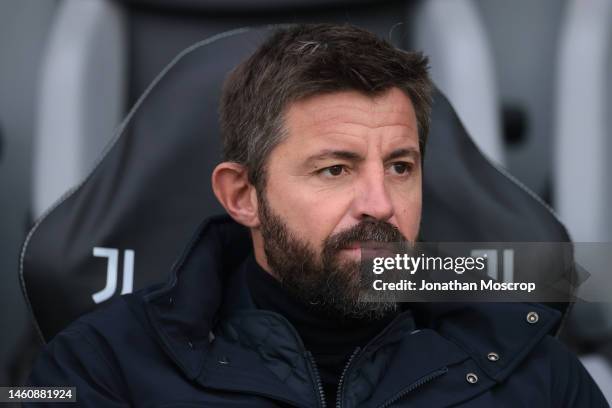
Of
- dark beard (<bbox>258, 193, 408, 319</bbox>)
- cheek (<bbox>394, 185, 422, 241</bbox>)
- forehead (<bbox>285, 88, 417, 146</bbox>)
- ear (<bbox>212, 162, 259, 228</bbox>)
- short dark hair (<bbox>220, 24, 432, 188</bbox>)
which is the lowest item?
dark beard (<bbox>258, 193, 408, 319</bbox>)

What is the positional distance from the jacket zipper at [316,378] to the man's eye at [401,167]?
23 cm

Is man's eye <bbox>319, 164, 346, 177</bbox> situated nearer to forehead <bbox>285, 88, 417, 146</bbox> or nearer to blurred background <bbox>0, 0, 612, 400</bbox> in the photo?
forehead <bbox>285, 88, 417, 146</bbox>

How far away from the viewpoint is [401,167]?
1.11 meters

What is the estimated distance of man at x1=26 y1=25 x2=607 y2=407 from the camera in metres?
1.04

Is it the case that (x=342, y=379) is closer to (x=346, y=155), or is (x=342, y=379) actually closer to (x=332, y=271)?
(x=332, y=271)

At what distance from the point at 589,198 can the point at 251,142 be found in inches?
25.2

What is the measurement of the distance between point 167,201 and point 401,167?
1.26 ft

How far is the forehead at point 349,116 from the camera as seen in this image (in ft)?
3.54

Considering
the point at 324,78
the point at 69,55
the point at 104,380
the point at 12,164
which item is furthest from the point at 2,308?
the point at 324,78

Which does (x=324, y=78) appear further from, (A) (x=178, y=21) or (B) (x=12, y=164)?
(B) (x=12, y=164)

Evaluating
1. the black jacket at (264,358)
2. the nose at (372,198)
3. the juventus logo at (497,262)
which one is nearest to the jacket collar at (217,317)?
the black jacket at (264,358)

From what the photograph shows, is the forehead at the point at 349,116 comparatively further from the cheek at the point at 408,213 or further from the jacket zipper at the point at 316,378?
the jacket zipper at the point at 316,378

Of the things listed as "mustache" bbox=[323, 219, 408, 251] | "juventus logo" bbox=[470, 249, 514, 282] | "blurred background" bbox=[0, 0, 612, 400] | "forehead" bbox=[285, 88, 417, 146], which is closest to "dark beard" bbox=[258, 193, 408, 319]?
"mustache" bbox=[323, 219, 408, 251]

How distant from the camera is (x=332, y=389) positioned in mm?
1087
